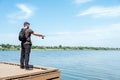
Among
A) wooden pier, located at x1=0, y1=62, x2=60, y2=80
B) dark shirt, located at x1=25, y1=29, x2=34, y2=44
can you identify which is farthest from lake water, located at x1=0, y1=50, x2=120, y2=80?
dark shirt, located at x1=25, y1=29, x2=34, y2=44

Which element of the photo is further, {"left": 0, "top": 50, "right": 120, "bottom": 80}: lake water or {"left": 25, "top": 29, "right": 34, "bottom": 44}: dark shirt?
{"left": 0, "top": 50, "right": 120, "bottom": 80}: lake water

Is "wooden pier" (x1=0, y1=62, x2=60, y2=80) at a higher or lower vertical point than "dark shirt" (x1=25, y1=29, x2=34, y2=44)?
lower

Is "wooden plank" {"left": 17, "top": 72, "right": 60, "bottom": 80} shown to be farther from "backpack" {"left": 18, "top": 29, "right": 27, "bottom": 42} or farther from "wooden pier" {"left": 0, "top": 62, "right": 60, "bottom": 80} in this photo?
"backpack" {"left": 18, "top": 29, "right": 27, "bottom": 42}

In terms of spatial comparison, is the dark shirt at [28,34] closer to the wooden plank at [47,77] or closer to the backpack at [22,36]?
the backpack at [22,36]

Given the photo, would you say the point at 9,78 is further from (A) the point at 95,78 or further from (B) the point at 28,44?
(A) the point at 95,78

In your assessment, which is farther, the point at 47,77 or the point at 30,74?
the point at 47,77

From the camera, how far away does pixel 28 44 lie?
10.7m

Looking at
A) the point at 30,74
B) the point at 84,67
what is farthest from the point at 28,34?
the point at 84,67

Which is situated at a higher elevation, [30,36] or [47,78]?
[30,36]

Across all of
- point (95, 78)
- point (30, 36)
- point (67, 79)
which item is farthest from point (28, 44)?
point (95, 78)

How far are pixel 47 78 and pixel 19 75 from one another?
1763 mm

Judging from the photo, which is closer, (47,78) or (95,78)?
(47,78)

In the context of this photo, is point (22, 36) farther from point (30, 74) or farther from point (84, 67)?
point (84, 67)

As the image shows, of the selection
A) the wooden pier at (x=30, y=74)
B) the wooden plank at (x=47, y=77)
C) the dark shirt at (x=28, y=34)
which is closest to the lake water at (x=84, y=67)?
the wooden plank at (x=47, y=77)
